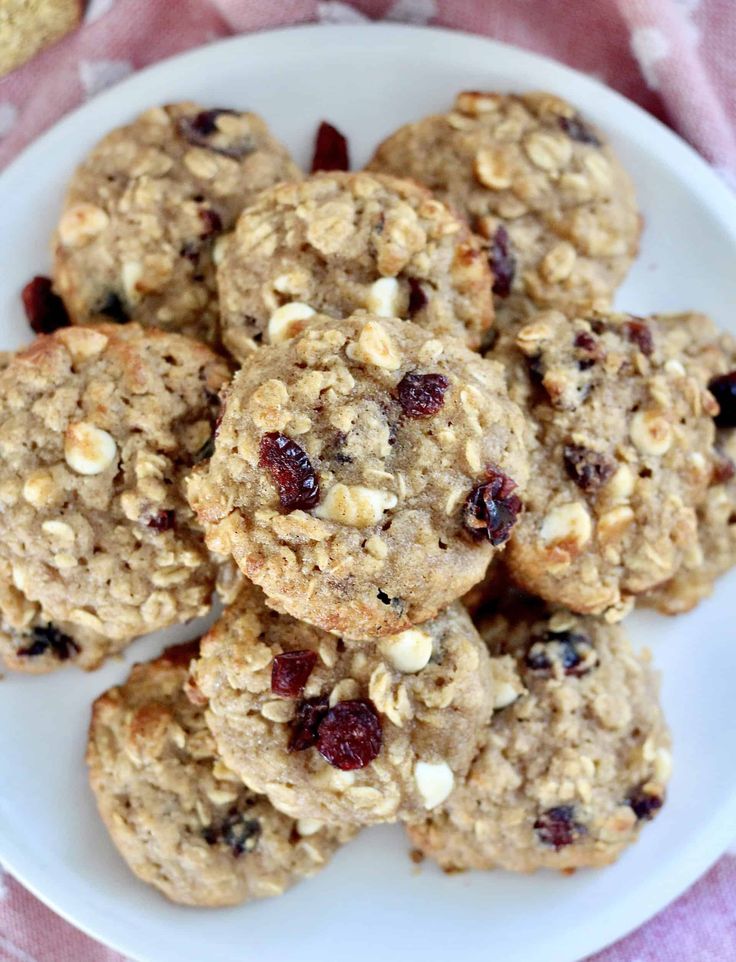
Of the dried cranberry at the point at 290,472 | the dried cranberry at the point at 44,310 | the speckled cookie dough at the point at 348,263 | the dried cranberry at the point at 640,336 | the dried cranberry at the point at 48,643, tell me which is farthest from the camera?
the dried cranberry at the point at 44,310

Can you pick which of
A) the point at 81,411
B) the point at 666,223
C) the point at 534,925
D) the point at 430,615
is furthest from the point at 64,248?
the point at 534,925

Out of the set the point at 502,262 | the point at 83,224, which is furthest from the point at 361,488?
the point at 83,224

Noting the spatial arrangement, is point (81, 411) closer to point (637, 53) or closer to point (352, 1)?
point (352, 1)

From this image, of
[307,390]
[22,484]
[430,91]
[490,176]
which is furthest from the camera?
[430,91]

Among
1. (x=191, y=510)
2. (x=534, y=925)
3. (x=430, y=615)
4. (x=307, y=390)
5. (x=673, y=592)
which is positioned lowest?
(x=534, y=925)

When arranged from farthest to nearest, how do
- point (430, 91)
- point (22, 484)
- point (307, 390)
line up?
point (430, 91) < point (22, 484) < point (307, 390)

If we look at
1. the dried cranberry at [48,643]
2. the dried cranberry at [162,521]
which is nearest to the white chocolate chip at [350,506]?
the dried cranberry at [162,521]

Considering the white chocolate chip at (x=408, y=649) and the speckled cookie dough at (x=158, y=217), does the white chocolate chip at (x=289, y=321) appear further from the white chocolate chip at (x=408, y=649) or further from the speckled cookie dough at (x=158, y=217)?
the white chocolate chip at (x=408, y=649)
